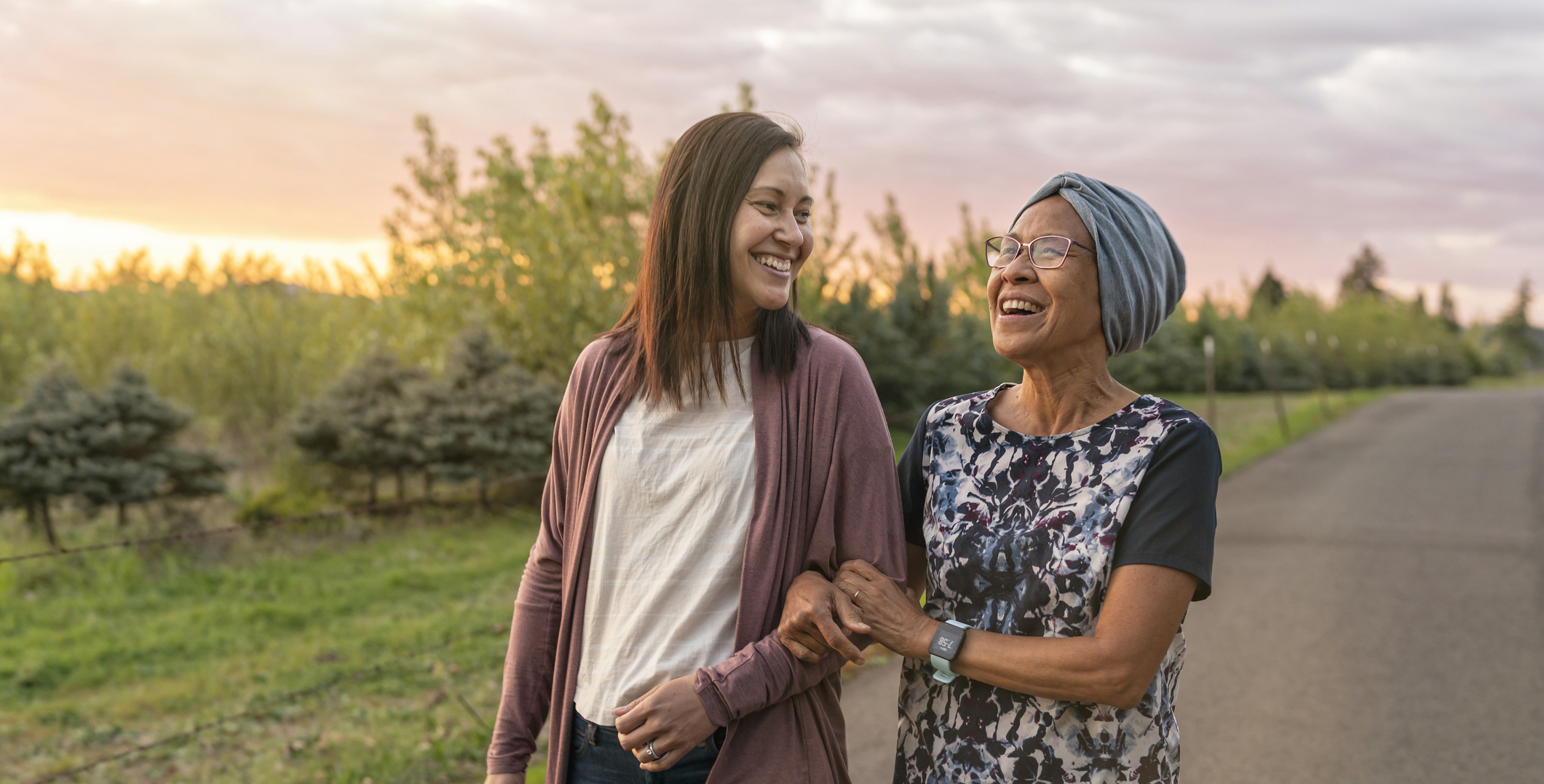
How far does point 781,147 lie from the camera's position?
1.84 meters

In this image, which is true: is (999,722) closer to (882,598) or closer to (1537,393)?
(882,598)

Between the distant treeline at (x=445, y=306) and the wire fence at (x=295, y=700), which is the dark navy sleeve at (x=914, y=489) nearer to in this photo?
the wire fence at (x=295, y=700)

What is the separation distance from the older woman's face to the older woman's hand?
1.59 ft

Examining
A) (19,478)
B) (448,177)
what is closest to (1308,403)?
(448,177)

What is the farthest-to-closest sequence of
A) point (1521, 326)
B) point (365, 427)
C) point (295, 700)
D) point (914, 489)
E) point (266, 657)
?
point (1521, 326) → point (365, 427) → point (266, 657) → point (295, 700) → point (914, 489)

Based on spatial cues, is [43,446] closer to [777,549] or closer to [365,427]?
[365,427]

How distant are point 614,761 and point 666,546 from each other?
0.42 metres

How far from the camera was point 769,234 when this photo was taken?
5.97 ft

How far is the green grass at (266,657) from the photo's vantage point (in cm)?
490

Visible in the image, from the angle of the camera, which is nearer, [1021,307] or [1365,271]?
[1021,307]

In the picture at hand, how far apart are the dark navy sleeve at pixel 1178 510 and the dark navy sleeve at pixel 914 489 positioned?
17.2 inches

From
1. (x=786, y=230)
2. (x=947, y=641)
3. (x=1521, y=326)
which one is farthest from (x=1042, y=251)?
Answer: (x=1521, y=326)

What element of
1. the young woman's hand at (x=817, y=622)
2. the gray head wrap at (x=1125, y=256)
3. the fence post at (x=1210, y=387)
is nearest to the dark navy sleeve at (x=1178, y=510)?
the gray head wrap at (x=1125, y=256)

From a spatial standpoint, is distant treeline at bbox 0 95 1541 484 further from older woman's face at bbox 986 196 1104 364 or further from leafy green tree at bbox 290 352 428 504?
older woman's face at bbox 986 196 1104 364
